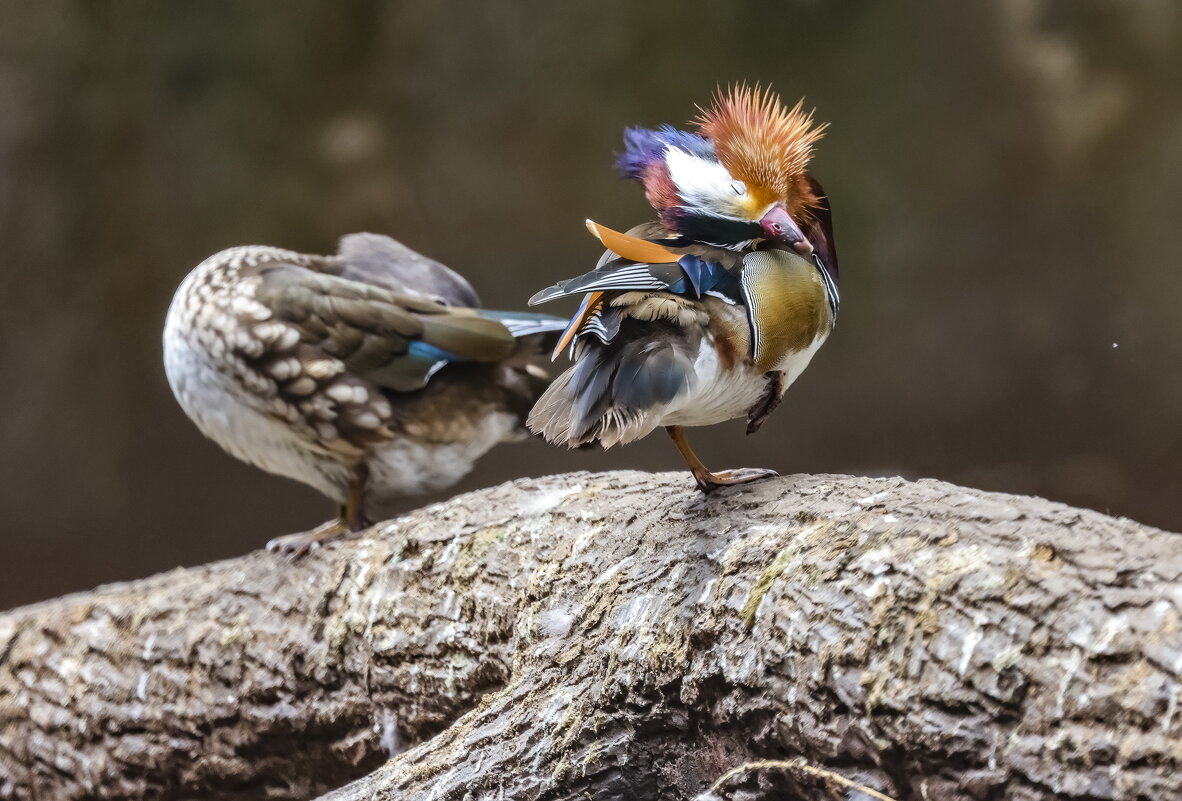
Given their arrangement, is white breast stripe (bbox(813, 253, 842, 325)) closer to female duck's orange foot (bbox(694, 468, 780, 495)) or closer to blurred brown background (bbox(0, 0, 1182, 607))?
female duck's orange foot (bbox(694, 468, 780, 495))

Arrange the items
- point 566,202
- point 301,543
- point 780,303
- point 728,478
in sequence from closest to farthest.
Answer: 1. point 780,303
2. point 728,478
3. point 301,543
4. point 566,202

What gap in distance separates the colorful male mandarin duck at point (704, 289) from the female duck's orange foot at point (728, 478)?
51 millimetres

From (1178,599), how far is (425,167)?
8.26 ft

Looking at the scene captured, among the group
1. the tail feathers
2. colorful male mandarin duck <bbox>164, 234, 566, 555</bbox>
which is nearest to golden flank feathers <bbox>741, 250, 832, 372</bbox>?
the tail feathers

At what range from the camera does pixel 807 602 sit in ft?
3.43

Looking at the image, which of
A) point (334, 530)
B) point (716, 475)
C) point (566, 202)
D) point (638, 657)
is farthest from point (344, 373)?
point (566, 202)

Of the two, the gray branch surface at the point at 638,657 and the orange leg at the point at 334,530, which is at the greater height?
the orange leg at the point at 334,530

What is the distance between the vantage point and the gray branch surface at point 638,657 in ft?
2.80

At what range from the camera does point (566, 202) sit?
2.88 m

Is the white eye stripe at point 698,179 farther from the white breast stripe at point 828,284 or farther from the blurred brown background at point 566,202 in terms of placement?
the blurred brown background at point 566,202

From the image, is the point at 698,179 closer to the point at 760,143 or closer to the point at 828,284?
the point at 760,143

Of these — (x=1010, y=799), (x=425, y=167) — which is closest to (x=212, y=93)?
(x=425, y=167)

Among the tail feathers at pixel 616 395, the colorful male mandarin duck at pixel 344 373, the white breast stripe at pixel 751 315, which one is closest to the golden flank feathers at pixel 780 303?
the white breast stripe at pixel 751 315

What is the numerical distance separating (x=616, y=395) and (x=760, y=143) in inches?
13.7
